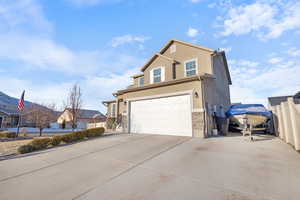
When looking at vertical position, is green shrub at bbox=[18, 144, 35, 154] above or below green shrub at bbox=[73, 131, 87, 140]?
below

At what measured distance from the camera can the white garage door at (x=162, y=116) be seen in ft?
28.0

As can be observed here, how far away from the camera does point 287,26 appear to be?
7.33m

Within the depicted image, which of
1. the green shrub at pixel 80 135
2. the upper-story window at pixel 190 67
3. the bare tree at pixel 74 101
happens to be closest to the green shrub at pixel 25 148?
the green shrub at pixel 80 135

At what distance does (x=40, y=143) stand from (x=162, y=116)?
727cm

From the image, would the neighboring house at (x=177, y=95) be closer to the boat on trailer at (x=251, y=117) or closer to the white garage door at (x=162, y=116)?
the white garage door at (x=162, y=116)

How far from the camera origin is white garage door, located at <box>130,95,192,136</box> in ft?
28.0

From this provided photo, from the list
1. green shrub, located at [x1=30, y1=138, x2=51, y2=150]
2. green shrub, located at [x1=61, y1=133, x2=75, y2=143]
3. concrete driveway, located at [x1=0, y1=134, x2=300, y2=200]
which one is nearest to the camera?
A: concrete driveway, located at [x1=0, y1=134, x2=300, y2=200]

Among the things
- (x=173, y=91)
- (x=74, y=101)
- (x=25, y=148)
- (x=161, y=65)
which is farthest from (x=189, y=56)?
(x=74, y=101)

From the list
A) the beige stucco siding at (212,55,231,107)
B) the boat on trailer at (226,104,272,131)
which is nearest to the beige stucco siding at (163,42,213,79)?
the beige stucco siding at (212,55,231,107)

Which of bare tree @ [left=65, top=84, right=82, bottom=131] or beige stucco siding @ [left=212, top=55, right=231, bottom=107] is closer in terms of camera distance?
beige stucco siding @ [left=212, top=55, right=231, bottom=107]

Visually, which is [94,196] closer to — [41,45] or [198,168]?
[198,168]

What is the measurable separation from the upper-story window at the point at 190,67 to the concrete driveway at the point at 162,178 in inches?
303

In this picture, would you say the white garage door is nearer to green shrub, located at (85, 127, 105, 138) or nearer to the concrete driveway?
green shrub, located at (85, 127, 105, 138)

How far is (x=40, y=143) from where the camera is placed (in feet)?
22.4
